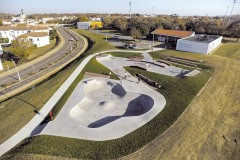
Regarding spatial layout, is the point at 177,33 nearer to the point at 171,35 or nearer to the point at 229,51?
the point at 171,35

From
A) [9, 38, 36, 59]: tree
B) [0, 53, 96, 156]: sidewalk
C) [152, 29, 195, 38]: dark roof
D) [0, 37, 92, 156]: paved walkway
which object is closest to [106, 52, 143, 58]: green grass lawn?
[0, 53, 96, 156]: sidewalk

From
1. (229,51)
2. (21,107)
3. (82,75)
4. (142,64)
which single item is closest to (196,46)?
(229,51)

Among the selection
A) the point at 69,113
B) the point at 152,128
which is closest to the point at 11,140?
the point at 69,113

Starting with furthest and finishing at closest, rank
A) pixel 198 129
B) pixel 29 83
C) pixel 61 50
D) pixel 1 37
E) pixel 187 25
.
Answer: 1. pixel 187 25
2. pixel 1 37
3. pixel 61 50
4. pixel 29 83
5. pixel 198 129

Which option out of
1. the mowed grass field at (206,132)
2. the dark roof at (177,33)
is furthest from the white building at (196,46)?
the mowed grass field at (206,132)

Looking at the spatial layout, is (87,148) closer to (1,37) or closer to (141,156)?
(141,156)
